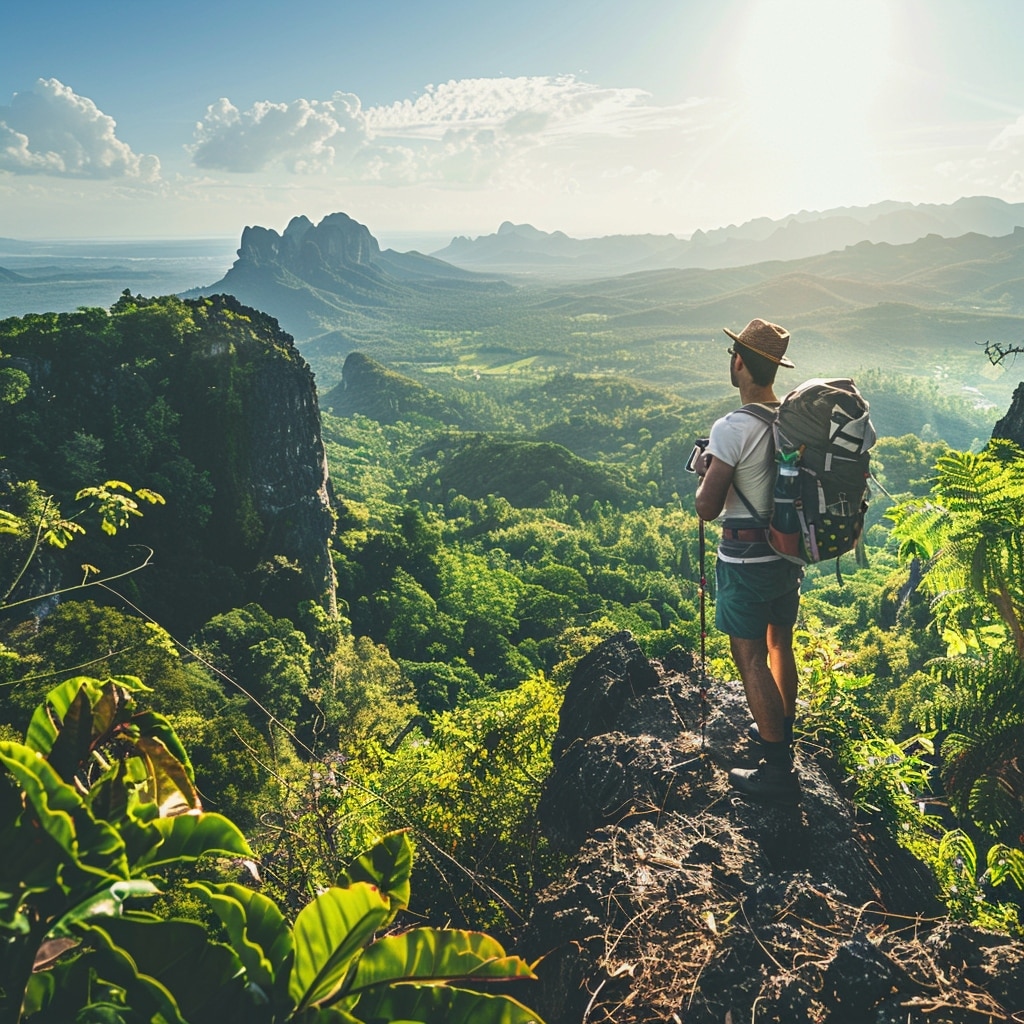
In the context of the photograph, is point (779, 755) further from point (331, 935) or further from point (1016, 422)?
point (1016, 422)

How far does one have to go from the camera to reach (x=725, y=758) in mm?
4781

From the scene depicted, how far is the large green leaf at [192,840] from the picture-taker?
1.45m

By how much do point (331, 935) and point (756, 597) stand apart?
323 centimetres

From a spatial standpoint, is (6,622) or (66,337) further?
(66,337)

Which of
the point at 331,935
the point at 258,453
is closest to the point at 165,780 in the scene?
the point at 331,935

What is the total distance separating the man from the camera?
397 cm

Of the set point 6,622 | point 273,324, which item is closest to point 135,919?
point 6,622

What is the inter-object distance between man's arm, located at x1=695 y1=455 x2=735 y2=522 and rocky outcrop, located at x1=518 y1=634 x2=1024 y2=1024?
181 cm

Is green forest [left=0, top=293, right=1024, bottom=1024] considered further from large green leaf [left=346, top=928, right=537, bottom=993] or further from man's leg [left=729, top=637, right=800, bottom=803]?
man's leg [left=729, top=637, right=800, bottom=803]

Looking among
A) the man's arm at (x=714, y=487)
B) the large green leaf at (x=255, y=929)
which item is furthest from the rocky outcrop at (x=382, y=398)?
the large green leaf at (x=255, y=929)

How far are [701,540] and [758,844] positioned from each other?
6.04 feet

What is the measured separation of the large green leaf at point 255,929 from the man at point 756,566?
3.08m

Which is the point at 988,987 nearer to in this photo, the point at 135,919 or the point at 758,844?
the point at 758,844

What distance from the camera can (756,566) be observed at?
4.10 meters
